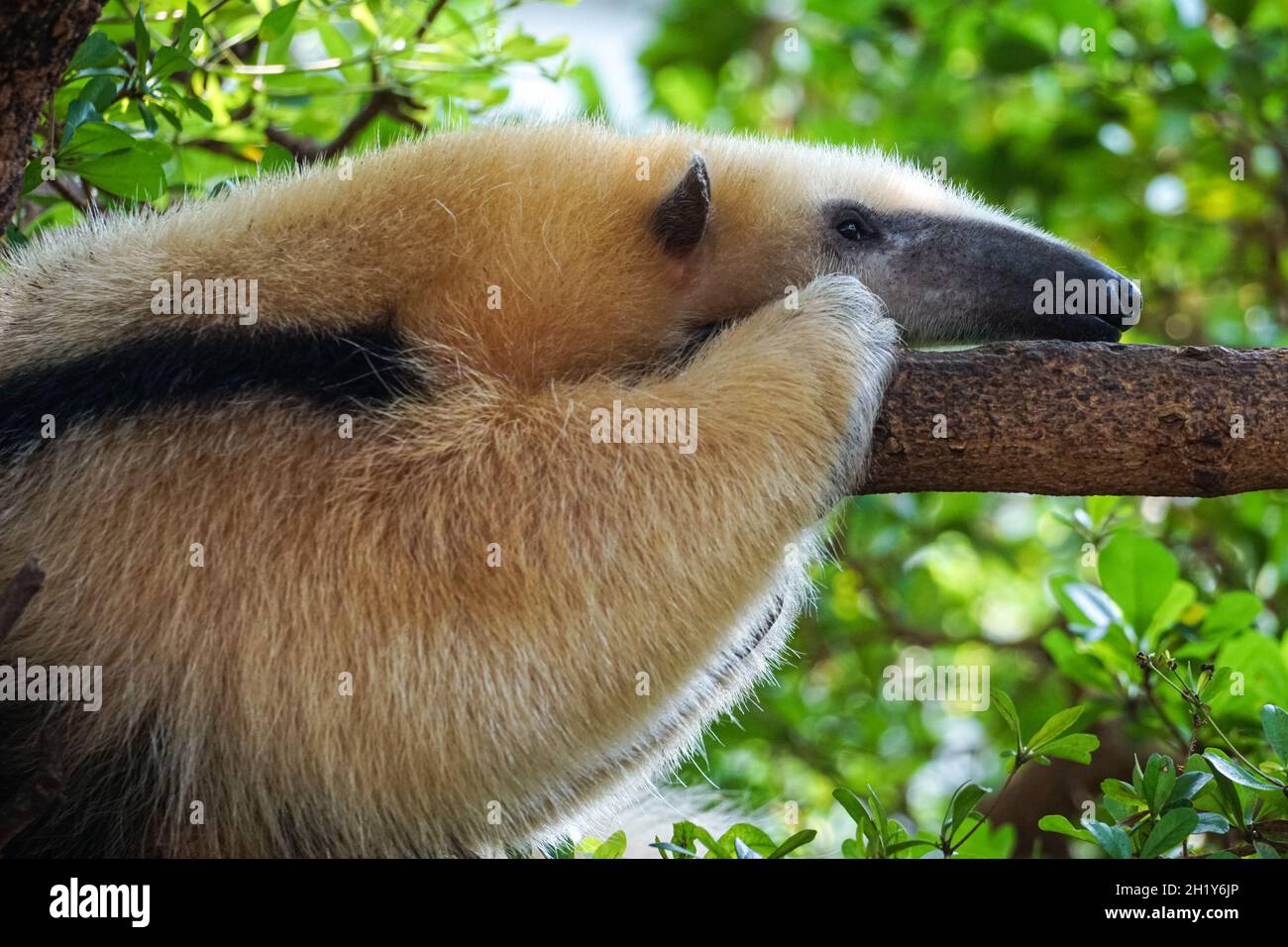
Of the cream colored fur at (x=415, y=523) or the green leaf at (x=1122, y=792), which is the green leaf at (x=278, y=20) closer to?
the cream colored fur at (x=415, y=523)

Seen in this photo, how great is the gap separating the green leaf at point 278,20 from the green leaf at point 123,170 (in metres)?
0.63

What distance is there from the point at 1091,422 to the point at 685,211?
1286 millimetres

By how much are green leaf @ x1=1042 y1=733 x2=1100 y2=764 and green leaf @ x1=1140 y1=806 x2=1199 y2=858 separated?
0.38 m

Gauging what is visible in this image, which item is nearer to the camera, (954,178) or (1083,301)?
(1083,301)

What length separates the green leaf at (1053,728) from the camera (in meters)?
3.56

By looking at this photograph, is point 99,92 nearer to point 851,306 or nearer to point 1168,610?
point 851,306

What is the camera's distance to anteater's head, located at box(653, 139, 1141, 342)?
13.7 feet

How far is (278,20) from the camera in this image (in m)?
4.35

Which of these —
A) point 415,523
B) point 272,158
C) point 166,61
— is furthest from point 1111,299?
point 166,61

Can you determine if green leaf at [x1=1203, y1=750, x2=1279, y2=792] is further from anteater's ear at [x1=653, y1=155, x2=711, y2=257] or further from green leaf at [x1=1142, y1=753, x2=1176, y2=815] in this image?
anteater's ear at [x1=653, y1=155, x2=711, y2=257]

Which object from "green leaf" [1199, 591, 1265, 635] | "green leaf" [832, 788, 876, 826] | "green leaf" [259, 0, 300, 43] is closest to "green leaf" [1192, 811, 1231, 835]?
"green leaf" [832, 788, 876, 826]

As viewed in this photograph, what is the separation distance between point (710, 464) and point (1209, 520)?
15.0 feet

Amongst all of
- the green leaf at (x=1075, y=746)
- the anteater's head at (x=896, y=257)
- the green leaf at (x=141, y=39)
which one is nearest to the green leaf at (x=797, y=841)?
the green leaf at (x=1075, y=746)
